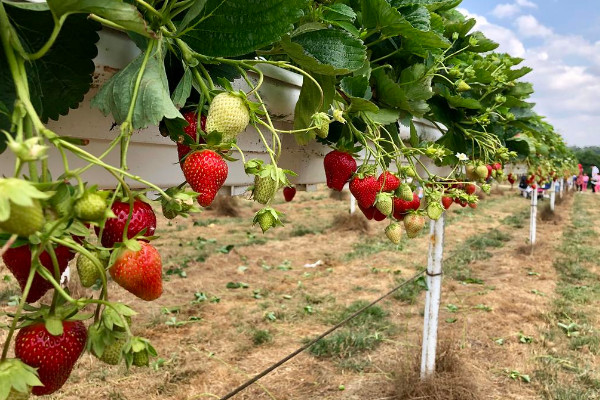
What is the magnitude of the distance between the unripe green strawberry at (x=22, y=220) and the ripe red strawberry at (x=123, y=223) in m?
0.16

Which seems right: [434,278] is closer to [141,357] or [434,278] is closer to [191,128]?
[191,128]

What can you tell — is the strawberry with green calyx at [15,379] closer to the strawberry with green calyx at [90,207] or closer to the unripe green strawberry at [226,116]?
the strawberry with green calyx at [90,207]

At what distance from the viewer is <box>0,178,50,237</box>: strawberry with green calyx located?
0.93ft

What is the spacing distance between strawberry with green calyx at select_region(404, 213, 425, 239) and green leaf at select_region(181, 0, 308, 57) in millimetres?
946

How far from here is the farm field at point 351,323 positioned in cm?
414

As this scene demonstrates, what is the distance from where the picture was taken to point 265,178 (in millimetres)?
622

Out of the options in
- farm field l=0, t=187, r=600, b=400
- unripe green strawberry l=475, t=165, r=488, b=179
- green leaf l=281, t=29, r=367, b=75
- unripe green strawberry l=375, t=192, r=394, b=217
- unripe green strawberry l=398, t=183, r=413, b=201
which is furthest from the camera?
farm field l=0, t=187, r=600, b=400

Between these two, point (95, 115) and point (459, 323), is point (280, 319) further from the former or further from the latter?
point (95, 115)

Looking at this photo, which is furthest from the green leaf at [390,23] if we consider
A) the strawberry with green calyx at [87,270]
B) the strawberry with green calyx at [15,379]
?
the strawberry with green calyx at [15,379]

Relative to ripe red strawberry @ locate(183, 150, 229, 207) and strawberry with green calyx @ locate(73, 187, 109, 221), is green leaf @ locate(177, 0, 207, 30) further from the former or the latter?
strawberry with green calyx @ locate(73, 187, 109, 221)

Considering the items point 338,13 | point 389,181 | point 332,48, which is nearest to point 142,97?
point 332,48

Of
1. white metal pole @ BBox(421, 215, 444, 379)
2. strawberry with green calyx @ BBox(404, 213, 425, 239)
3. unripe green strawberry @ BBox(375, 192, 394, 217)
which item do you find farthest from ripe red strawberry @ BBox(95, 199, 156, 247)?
white metal pole @ BBox(421, 215, 444, 379)

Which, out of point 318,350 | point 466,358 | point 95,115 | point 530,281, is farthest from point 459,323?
point 95,115

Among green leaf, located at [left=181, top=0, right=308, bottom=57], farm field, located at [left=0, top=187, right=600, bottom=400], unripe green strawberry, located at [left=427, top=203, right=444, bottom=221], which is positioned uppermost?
green leaf, located at [left=181, top=0, right=308, bottom=57]
